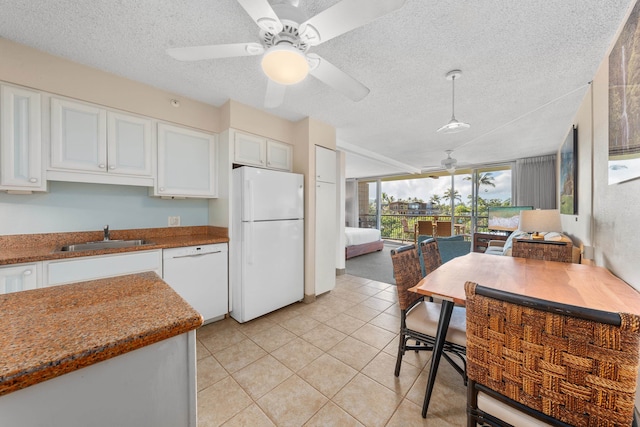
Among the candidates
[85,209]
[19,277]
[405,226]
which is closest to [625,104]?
[19,277]

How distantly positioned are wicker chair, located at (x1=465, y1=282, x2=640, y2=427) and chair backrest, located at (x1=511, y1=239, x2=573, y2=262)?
1693 millimetres

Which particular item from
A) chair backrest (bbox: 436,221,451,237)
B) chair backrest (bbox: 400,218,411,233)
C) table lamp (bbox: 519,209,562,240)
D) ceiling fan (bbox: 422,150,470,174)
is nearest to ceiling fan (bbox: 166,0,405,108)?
table lamp (bbox: 519,209,562,240)

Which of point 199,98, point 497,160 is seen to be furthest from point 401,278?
point 497,160

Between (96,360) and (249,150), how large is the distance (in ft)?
8.12

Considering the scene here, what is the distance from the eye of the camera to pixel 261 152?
2.85 metres

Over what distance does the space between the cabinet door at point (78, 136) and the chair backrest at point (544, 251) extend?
3.81 m

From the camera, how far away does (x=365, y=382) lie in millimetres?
1695

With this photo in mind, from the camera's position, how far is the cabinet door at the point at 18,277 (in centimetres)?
154

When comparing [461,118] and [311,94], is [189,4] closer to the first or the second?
[311,94]

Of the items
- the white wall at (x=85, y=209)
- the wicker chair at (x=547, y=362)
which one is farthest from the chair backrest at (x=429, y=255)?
the white wall at (x=85, y=209)

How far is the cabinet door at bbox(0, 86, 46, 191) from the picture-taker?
1.70 meters

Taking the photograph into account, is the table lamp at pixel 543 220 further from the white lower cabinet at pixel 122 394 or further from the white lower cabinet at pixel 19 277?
the white lower cabinet at pixel 19 277

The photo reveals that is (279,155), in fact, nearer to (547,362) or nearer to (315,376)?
(315,376)

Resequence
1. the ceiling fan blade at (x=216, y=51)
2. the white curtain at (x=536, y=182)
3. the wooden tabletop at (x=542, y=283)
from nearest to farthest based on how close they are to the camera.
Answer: the wooden tabletop at (x=542, y=283), the ceiling fan blade at (x=216, y=51), the white curtain at (x=536, y=182)
